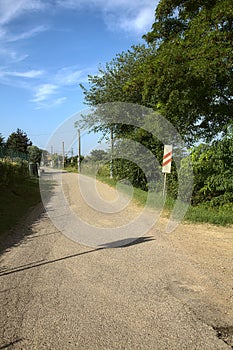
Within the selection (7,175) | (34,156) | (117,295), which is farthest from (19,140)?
(117,295)

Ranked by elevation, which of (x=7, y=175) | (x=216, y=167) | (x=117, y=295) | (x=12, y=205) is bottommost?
(x=117, y=295)

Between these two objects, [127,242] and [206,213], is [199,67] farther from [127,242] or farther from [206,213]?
[127,242]

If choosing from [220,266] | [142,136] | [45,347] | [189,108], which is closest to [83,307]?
[45,347]

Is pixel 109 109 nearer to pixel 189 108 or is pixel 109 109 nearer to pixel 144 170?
pixel 144 170

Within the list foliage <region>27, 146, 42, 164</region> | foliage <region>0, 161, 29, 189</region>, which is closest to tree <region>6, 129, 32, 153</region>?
foliage <region>27, 146, 42, 164</region>

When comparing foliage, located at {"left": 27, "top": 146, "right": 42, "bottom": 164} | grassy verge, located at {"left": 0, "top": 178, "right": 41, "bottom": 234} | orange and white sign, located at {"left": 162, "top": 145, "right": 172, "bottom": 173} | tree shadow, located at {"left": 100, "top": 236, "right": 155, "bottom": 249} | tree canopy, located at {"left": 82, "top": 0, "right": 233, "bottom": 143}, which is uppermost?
tree canopy, located at {"left": 82, "top": 0, "right": 233, "bottom": 143}

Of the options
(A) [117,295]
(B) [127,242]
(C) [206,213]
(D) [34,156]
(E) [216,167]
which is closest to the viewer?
(A) [117,295]

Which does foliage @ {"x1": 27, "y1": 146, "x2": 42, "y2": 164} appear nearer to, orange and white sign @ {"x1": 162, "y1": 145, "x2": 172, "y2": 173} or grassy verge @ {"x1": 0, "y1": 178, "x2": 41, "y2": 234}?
grassy verge @ {"x1": 0, "y1": 178, "x2": 41, "y2": 234}

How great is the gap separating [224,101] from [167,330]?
33.1 ft

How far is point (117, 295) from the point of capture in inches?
154

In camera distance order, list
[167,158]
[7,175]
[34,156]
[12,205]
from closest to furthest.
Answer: [167,158], [12,205], [7,175], [34,156]

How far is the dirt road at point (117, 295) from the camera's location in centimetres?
300

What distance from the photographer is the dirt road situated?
300 cm

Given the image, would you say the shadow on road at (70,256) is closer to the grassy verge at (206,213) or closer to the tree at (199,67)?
the grassy verge at (206,213)
